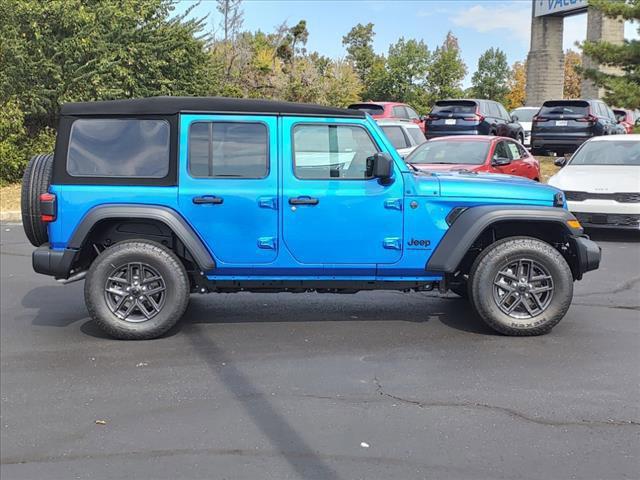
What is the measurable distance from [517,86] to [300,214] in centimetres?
7021

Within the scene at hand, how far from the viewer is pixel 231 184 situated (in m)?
5.43

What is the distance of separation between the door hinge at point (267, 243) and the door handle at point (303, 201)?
0.33 meters

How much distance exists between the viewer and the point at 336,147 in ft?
18.3

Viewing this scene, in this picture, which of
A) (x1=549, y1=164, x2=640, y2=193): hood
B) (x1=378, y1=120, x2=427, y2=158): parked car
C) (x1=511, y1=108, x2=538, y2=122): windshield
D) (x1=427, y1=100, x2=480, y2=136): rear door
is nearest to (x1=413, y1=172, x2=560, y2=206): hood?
(x1=549, y1=164, x2=640, y2=193): hood

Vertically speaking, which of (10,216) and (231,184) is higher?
(231,184)

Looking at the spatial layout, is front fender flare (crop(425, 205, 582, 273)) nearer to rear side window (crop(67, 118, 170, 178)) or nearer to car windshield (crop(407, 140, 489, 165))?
rear side window (crop(67, 118, 170, 178))

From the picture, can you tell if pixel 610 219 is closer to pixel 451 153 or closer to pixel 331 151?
pixel 451 153

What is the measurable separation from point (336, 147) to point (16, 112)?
1236cm

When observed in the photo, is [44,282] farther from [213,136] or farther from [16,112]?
[16,112]

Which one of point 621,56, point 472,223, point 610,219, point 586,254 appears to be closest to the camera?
point 472,223

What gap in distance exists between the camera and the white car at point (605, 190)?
32.7 feet

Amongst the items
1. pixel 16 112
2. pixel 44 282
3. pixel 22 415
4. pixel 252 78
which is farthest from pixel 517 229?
pixel 252 78

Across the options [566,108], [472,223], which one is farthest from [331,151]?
[566,108]

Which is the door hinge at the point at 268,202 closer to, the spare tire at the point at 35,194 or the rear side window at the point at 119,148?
the rear side window at the point at 119,148
